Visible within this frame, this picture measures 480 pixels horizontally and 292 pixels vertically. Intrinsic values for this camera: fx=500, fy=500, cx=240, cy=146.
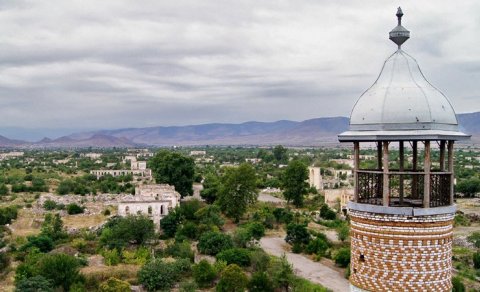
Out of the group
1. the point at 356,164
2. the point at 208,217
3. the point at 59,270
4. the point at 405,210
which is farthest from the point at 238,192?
the point at 405,210

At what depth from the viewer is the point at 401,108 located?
21.5 feet

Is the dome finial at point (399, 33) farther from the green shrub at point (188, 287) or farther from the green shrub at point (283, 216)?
the green shrub at point (283, 216)

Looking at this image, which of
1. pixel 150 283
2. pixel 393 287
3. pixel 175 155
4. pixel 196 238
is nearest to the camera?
pixel 393 287

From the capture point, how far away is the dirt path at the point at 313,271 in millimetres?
30672

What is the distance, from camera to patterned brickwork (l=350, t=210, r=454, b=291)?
6410 millimetres

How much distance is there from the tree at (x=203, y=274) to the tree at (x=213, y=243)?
533 cm

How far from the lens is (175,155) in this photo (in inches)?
2195

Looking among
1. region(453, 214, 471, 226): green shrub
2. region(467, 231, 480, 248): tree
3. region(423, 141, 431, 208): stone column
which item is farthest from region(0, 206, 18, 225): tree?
region(423, 141, 431, 208): stone column

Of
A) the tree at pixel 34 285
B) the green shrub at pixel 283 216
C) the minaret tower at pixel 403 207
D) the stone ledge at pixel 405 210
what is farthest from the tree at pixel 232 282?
the stone ledge at pixel 405 210

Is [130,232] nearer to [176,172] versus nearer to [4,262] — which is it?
[4,262]

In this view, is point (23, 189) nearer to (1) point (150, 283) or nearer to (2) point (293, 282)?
(1) point (150, 283)

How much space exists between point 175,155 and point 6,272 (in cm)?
2715

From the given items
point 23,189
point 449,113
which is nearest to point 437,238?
point 449,113

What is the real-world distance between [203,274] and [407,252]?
23518 millimetres
